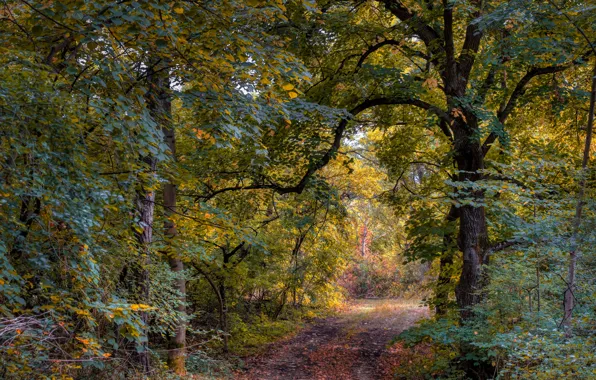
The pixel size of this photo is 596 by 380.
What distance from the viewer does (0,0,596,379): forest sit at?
12.4 ft

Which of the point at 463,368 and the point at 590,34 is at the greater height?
the point at 590,34

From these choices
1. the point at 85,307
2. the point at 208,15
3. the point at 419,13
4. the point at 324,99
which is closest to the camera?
the point at 85,307

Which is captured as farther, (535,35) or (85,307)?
(535,35)

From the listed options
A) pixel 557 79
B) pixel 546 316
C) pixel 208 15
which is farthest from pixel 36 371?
pixel 557 79

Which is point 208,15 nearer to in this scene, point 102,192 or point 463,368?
point 102,192

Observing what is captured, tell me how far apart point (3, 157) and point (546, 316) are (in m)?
6.01

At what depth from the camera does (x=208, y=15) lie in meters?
4.46

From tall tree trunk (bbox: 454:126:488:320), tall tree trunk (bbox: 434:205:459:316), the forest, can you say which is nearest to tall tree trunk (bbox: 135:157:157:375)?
the forest

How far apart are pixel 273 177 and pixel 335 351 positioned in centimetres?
539

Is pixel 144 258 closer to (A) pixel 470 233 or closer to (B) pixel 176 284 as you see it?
(B) pixel 176 284

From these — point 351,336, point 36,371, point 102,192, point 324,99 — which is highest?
point 324,99

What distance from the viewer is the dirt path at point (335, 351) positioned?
10906 millimetres

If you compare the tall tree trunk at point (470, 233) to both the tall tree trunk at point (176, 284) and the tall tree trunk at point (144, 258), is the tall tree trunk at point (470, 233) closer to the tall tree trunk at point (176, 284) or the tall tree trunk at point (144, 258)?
the tall tree trunk at point (176, 284)

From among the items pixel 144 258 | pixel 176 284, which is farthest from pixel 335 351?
pixel 144 258
